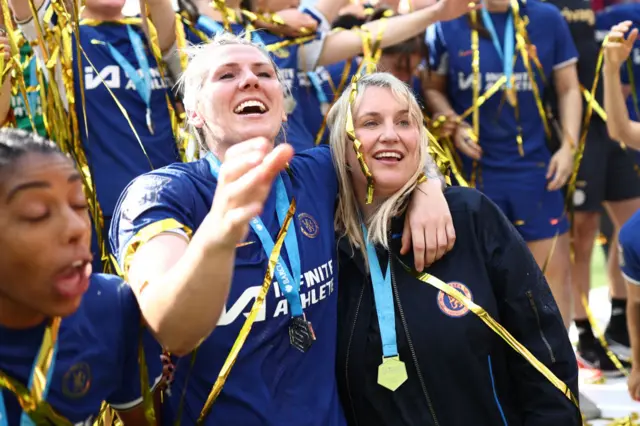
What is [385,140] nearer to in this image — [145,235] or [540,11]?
[145,235]

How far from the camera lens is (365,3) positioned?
18.0 feet

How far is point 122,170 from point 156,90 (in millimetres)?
366

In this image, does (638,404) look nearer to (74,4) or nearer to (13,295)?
(74,4)

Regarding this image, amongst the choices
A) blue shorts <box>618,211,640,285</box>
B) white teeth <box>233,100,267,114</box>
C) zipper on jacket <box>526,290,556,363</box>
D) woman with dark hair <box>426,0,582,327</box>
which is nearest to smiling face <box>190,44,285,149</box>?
white teeth <box>233,100,267,114</box>

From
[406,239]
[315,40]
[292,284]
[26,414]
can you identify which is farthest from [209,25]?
[26,414]

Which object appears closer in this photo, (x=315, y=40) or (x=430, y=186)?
(x=430, y=186)

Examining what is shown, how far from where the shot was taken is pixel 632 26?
5.21 meters

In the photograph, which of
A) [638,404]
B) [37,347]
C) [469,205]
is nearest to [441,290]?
[469,205]

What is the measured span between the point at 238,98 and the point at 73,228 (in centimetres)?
95

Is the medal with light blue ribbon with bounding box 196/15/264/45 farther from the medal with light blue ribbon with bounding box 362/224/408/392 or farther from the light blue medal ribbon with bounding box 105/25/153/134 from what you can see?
the medal with light blue ribbon with bounding box 362/224/408/392

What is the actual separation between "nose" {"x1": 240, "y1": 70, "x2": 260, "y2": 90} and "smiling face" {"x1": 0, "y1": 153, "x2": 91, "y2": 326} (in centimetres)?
89

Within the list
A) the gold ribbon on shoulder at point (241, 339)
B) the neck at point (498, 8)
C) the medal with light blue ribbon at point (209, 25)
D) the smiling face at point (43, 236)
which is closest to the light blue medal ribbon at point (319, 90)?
the medal with light blue ribbon at point (209, 25)

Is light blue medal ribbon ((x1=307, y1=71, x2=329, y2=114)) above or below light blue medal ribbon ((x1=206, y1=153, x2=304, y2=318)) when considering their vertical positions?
below

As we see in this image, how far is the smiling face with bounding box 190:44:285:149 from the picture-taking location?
2.42 meters
